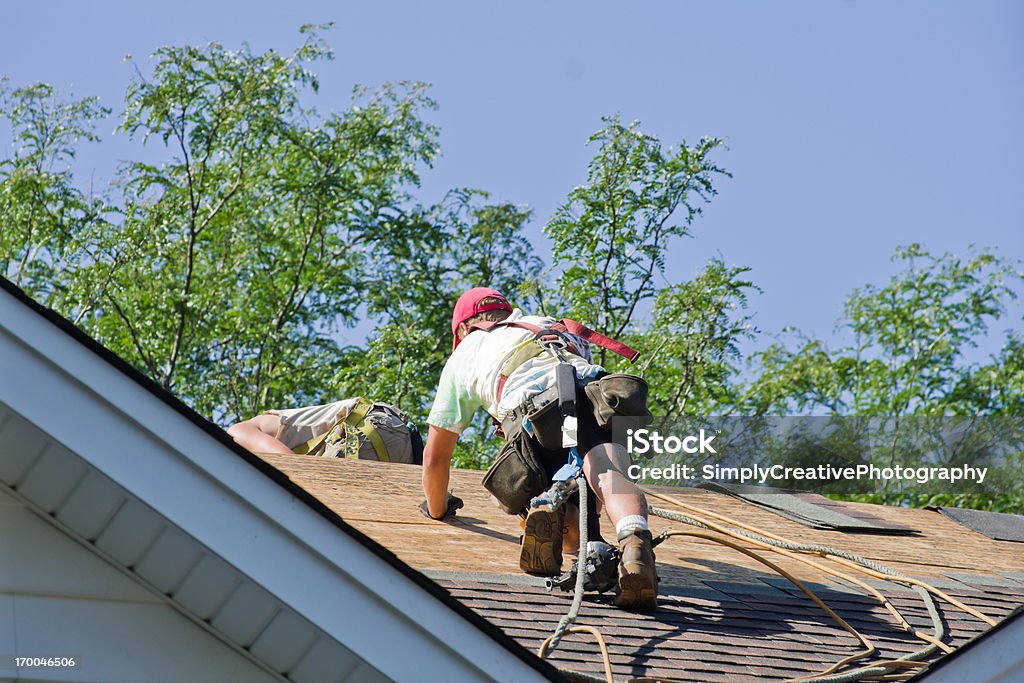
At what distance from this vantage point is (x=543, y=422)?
4973 millimetres

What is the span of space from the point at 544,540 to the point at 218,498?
2.14 meters

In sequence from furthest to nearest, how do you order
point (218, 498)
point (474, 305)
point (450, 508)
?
point (450, 508)
point (474, 305)
point (218, 498)

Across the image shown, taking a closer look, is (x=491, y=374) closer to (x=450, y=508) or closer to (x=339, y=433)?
(x=450, y=508)

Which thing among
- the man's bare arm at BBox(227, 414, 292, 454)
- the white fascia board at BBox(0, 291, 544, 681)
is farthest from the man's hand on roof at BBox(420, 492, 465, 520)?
the white fascia board at BBox(0, 291, 544, 681)

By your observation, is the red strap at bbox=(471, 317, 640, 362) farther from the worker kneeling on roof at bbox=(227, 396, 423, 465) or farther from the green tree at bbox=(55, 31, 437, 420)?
the green tree at bbox=(55, 31, 437, 420)

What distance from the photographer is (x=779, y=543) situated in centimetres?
600

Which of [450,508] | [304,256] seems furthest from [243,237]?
[450,508]

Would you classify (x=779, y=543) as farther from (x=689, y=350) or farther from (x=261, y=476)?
(x=689, y=350)

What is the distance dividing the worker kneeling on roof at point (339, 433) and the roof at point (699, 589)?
76cm

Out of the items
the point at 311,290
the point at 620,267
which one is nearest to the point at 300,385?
the point at 311,290

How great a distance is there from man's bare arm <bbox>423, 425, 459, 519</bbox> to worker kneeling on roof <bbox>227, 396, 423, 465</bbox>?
235cm

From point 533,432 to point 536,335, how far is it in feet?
1.55

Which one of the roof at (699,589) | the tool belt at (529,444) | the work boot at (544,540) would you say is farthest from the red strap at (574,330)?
the roof at (699,589)

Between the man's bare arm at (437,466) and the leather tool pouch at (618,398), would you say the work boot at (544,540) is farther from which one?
the man's bare arm at (437,466)
